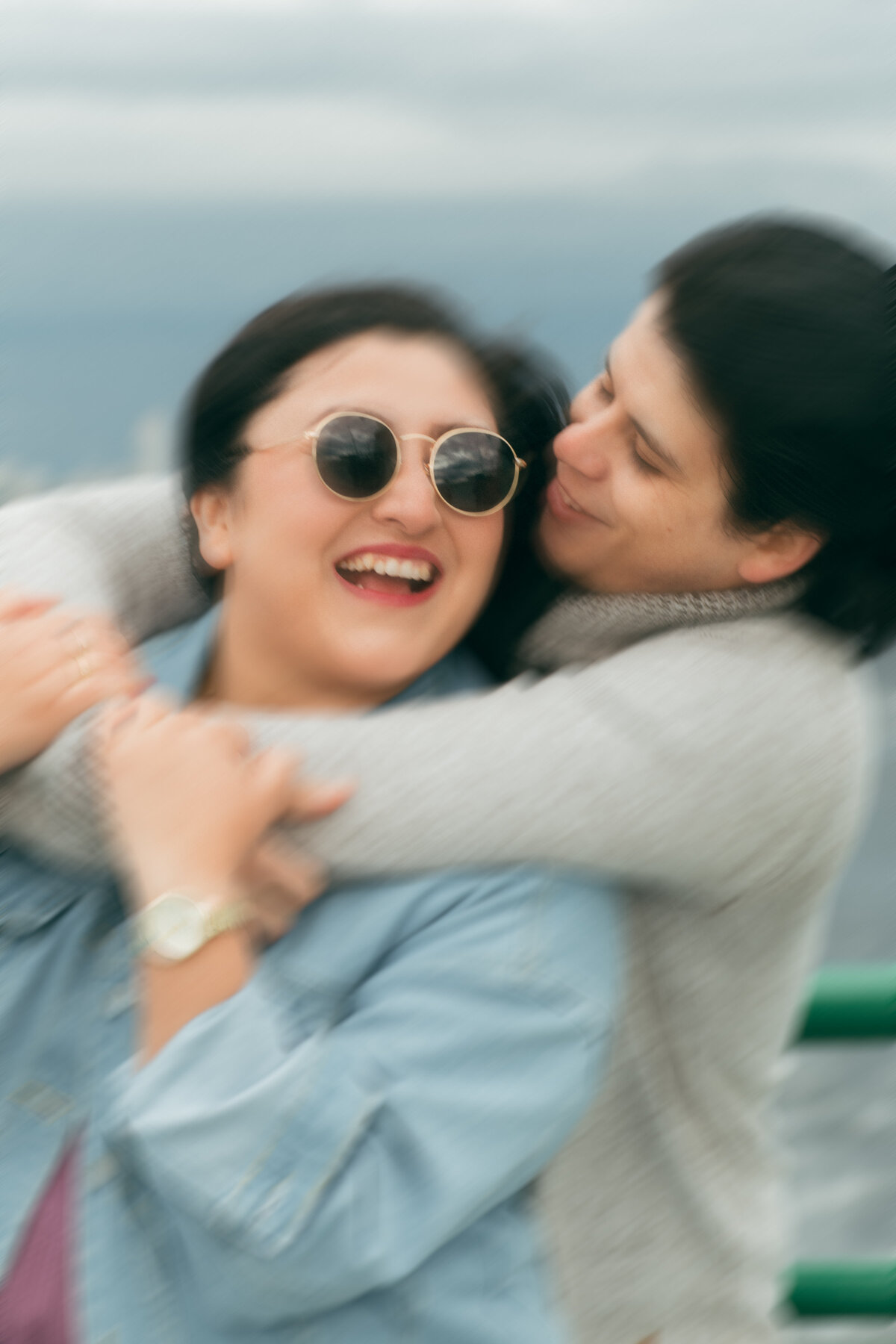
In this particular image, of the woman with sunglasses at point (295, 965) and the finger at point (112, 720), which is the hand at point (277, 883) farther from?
the finger at point (112, 720)

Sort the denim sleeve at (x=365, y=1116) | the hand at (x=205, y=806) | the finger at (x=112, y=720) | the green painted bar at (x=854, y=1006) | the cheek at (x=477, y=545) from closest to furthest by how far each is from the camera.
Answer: the denim sleeve at (x=365, y=1116), the hand at (x=205, y=806), the finger at (x=112, y=720), the cheek at (x=477, y=545), the green painted bar at (x=854, y=1006)

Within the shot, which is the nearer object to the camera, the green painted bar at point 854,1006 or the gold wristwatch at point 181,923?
the gold wristwatch at point 181,923

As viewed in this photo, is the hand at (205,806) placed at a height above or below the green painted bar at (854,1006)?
above

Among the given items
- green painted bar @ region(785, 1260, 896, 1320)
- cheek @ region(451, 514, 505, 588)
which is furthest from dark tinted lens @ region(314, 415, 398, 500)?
green painted bar @ region(785, 1260, 896, 1320)

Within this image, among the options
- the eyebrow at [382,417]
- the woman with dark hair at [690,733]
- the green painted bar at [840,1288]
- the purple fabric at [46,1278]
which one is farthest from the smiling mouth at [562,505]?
the green painted bar at [840,1288]

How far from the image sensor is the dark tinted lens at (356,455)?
4.63ft

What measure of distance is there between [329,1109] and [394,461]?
68 centimetres

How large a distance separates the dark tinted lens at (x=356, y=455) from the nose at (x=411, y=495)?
15 mm

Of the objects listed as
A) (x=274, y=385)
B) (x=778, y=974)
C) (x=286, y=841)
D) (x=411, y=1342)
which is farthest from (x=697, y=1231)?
(x=274, y=385)

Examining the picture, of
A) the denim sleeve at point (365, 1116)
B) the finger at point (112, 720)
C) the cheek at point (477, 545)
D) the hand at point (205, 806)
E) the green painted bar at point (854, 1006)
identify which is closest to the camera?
the denim sleeve at point (365, 1116)

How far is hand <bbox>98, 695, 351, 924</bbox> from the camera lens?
4.11ft

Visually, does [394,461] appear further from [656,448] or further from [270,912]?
[270,912]

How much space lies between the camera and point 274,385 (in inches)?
59.6

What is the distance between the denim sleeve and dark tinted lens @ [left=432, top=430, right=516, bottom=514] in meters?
0.48
